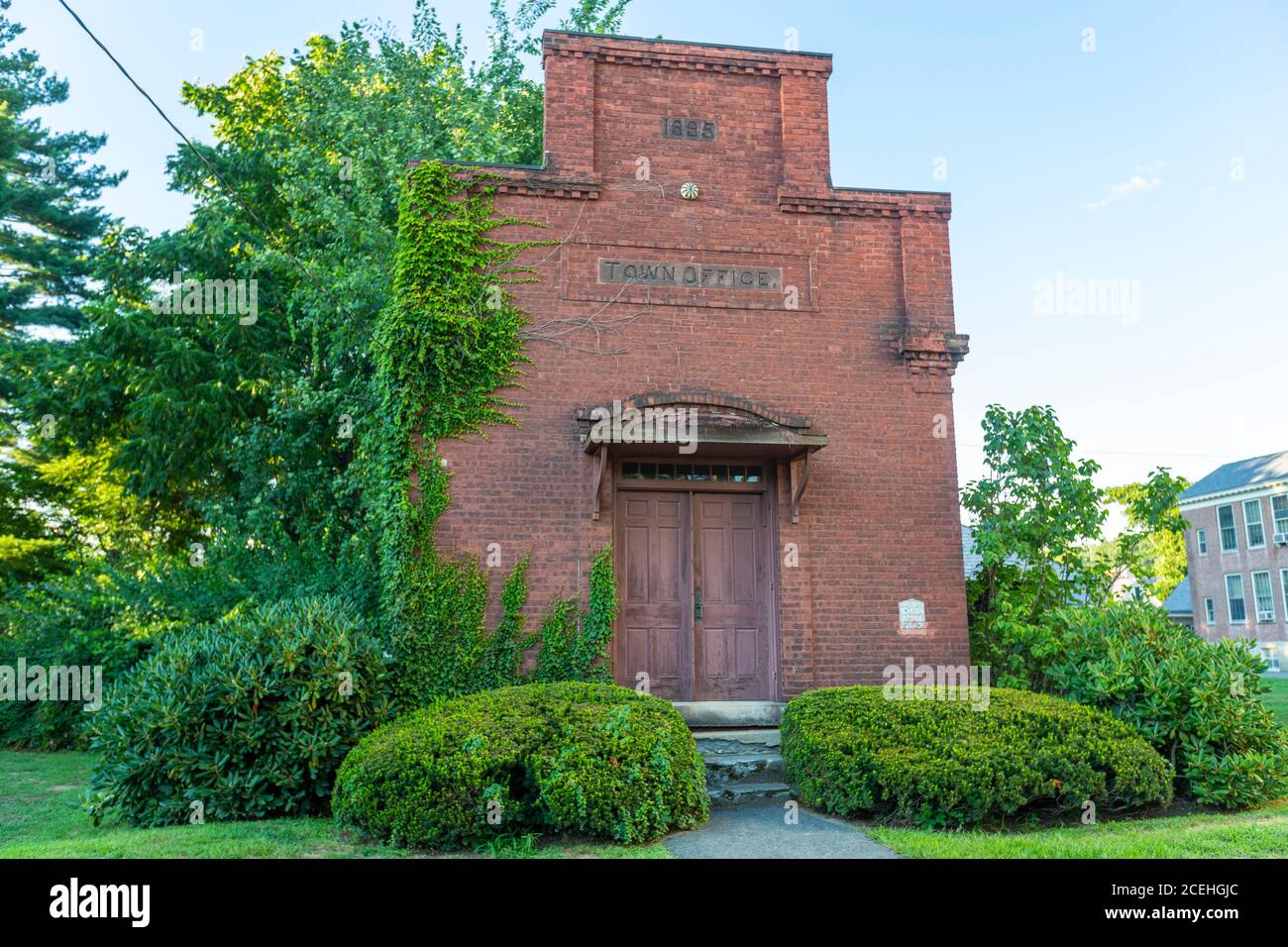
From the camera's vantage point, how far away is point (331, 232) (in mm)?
15000

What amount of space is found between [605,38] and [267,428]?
8.07 meters

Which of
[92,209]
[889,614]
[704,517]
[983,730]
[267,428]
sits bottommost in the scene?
[983,730]

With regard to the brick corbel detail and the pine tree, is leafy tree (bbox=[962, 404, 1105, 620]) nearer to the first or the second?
the brick corbel detail

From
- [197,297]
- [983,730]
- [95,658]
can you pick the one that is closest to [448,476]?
[983,730]

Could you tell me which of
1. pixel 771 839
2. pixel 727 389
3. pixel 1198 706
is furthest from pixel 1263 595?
pixel 771 839

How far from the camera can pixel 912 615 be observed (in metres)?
10.2

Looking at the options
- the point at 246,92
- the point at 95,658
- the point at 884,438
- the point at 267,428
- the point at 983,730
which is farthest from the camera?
the point at 246,92

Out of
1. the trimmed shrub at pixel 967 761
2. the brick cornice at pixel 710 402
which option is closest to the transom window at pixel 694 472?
the brick cornice at pixel 710 402

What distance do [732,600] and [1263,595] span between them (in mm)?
33233

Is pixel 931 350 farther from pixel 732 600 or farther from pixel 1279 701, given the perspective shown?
pixel 1279 701

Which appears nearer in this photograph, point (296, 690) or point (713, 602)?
point (296, 690)

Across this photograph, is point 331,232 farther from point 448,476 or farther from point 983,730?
point 983,730

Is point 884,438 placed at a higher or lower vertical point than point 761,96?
lower

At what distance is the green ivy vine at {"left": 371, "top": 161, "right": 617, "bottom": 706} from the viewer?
9.41 m
